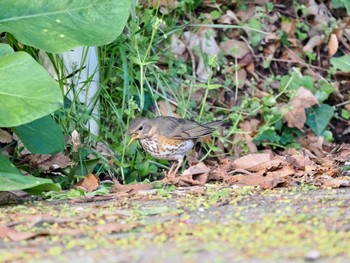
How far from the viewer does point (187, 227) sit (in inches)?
125

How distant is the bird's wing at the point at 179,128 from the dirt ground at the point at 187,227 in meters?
1.53

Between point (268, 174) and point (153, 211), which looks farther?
point (268, 174)

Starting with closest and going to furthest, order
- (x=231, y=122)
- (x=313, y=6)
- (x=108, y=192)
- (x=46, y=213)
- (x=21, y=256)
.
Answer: (x=21, y=256), (x=46, y=213), (x=108, y=192), (x=231, y=122), (x=313, y=6)

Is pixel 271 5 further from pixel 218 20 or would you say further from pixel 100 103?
pixel 100 103

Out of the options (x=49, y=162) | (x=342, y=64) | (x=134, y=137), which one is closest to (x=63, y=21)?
(x=49, y=162)

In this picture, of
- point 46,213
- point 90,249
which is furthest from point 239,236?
point 46,213

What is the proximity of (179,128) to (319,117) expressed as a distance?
66.0 inches

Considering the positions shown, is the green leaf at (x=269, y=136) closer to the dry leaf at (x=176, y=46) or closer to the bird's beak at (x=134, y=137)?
the dry leaf at (x=176, y=46)

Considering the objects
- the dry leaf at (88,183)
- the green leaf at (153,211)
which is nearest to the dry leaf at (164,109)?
the dry leaf at (88,183)

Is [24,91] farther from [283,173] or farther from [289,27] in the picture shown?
[289,27]

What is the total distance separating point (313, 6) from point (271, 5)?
0.49 meters

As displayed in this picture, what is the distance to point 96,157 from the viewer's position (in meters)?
5.43

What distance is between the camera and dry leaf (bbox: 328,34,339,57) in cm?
755

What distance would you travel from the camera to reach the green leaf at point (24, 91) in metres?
3.96
